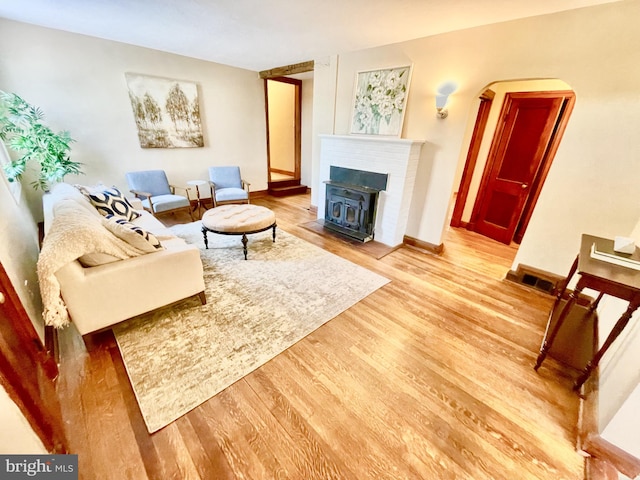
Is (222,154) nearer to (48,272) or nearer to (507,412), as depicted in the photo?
(48,272)

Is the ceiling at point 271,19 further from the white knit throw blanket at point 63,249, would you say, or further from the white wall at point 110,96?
the white knit throw blanket at point 63,249

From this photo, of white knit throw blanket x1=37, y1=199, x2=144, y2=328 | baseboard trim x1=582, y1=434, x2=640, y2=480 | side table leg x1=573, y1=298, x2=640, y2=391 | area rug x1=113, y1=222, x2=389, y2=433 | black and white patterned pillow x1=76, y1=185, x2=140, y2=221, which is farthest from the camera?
black and white patterned pillow x1=76, y1=185, x2=140, y2=221

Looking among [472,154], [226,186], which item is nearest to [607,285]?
[472,154]

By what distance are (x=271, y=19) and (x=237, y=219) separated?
7.09 ft

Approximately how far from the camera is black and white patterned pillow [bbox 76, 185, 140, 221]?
2535 mm

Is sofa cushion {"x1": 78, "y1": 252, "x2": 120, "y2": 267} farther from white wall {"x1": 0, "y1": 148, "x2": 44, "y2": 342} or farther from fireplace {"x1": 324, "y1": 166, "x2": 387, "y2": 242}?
fireplace {"x1": 324, "y1": 166, "x2": 387, "y2": 242}

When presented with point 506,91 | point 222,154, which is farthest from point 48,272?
point 506,91

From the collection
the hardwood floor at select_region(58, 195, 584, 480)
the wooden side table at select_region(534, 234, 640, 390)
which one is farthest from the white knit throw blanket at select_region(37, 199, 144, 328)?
the wooden side table at select_region(534, 234, 640, 390)

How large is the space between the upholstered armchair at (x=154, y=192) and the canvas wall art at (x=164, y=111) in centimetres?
64

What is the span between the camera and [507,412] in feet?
4.95

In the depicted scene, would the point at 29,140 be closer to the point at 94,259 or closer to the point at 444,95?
the point at 94,259

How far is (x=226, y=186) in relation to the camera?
470cm

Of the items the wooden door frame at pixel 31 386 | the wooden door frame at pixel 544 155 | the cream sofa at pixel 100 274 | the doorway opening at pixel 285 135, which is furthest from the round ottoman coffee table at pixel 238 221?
the wooden door frame at pixel 544 155

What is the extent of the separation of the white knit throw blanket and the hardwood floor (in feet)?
1.28
